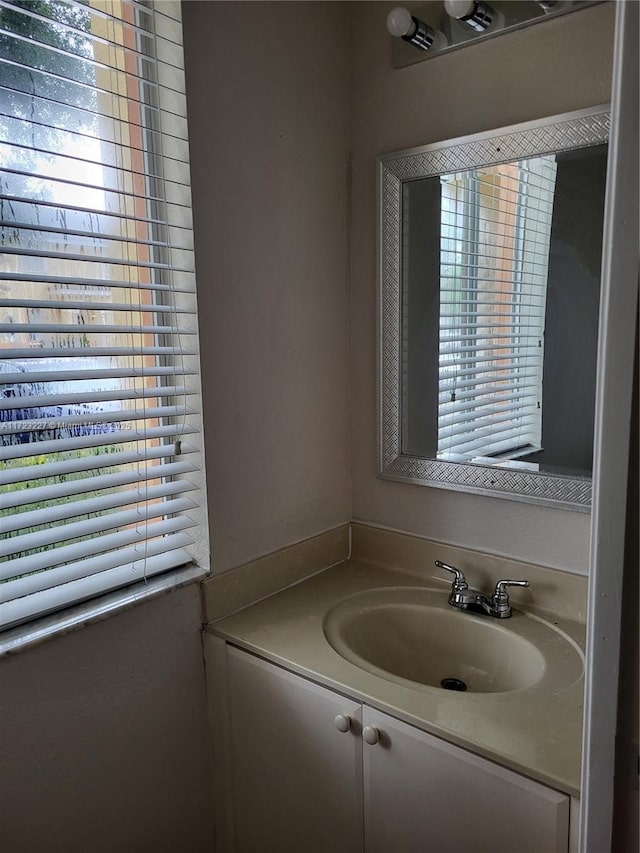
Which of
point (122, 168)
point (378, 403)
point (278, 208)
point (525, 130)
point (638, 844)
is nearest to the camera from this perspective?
point (638, 844)

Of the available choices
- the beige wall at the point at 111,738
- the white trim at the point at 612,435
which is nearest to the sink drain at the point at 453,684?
the beige wall at the point at 111,738

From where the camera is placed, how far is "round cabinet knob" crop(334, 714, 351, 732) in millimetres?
1093

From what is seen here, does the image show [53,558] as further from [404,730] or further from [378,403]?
[378,403]

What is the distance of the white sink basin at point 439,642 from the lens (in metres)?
1.24

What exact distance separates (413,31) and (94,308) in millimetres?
856

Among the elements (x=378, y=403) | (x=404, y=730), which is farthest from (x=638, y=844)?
(x=378, y=403)

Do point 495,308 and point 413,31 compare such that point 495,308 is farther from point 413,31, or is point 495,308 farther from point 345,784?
point 345,784

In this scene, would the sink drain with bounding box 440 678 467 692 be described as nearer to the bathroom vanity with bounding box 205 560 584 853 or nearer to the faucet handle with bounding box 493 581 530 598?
the bathroom vanity with bounding box 205 560 584 853

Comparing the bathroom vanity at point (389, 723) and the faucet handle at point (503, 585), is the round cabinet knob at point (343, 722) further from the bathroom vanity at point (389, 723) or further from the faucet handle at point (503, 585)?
the faucet handle at point (503, 585)

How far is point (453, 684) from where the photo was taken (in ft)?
4.36

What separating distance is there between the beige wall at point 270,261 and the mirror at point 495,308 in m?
0.14

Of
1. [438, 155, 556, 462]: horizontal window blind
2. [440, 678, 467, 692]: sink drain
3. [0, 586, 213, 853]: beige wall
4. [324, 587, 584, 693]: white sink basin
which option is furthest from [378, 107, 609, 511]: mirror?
[0, 586, 213, 853]: beige wall

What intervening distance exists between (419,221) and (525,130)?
0.95 feet

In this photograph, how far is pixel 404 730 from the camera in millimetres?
1034
